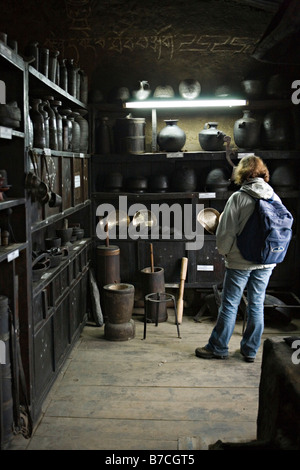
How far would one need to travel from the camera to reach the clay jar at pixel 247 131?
5.55 metres

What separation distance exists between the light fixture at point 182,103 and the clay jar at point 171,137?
0.57 feet

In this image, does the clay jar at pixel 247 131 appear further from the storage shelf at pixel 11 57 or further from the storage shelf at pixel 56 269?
the storage shelf at pixel 11 57

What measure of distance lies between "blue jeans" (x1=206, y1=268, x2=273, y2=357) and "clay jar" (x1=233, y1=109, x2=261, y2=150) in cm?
188

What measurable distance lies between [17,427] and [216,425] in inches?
49.1

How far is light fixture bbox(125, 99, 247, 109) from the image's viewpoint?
545 cm

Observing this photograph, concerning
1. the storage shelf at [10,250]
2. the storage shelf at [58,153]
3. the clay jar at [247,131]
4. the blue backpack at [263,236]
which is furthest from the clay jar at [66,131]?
the clay jar at [247,131]

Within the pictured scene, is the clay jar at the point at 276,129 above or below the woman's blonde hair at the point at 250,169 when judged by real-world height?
above

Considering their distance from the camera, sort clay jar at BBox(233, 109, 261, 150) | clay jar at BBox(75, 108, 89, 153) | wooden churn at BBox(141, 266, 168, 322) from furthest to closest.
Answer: clay jar at BBox(233, 109, 261, 150) → wooden churn at BBox(141, 266, 168, 322) → clay jar at BBox(75, 108, 89, 153)

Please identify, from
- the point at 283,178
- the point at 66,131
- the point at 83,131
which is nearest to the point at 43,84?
the point at 66,131

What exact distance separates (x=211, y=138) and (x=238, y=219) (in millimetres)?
1671

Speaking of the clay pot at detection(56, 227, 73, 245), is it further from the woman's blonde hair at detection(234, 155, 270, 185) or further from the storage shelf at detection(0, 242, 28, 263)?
the woman's blonde hair at detection(234, 155, 270, 185)

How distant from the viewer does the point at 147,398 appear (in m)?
3.69

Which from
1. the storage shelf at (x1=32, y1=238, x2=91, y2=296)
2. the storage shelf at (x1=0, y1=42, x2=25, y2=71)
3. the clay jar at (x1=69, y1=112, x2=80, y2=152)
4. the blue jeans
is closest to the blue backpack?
the blue jeans
